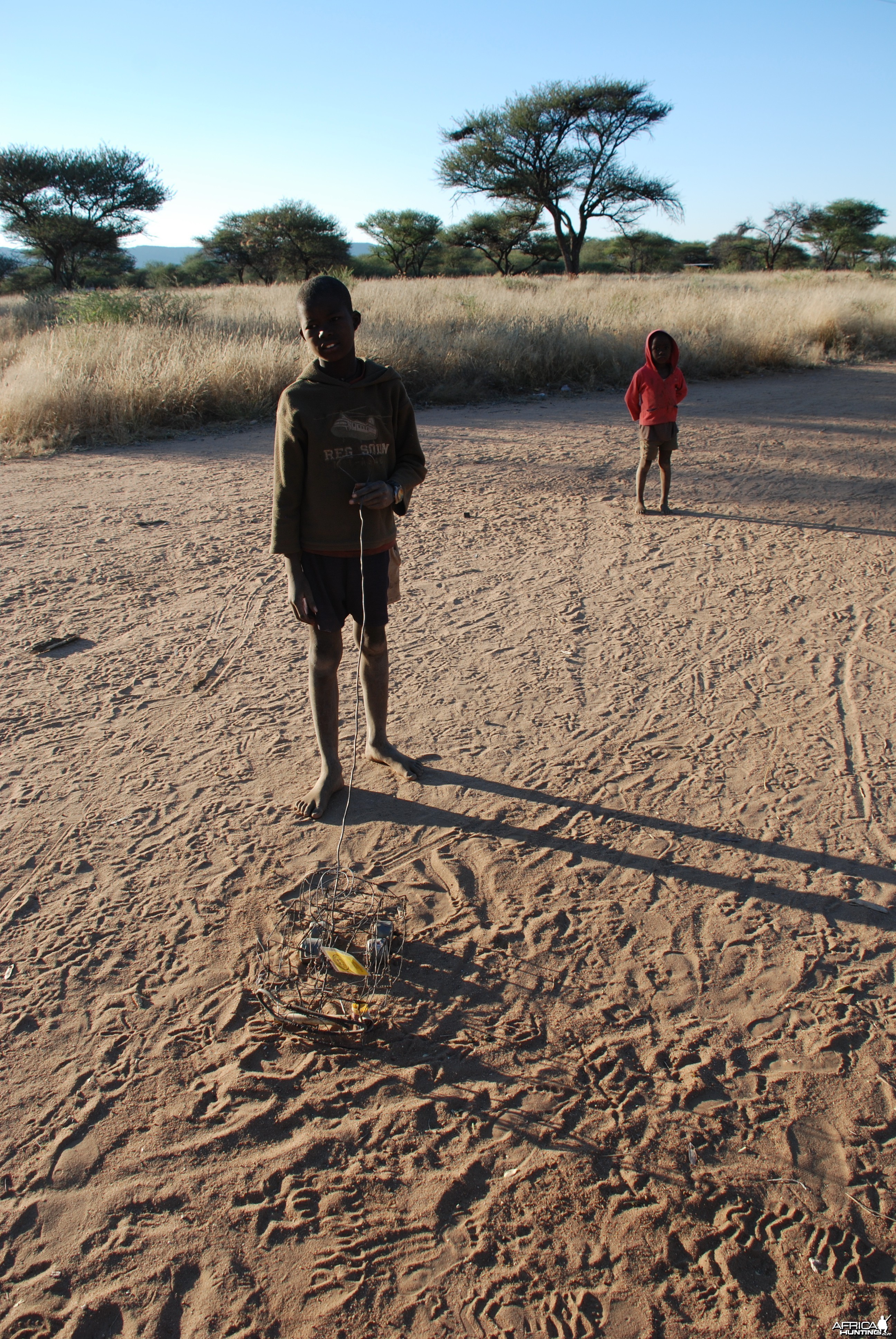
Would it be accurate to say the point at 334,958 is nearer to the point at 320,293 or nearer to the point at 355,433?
the point at 355,433

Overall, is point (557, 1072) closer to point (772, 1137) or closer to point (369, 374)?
point (772, 1137)

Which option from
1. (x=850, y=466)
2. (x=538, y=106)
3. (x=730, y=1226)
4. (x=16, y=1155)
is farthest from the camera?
(x=538, y=106)

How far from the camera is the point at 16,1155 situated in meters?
1.77

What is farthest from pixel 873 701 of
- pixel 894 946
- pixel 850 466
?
pixel 850 466

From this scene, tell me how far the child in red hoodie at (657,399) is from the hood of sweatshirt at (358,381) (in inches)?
139

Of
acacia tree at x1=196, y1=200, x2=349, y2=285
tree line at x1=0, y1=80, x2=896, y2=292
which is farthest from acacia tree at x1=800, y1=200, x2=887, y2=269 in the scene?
acacia tree at x1=196, y1=200, x2=349, y2=285

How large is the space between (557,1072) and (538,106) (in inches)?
1239

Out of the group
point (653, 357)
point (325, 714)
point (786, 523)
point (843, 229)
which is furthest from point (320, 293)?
point (843, 229)

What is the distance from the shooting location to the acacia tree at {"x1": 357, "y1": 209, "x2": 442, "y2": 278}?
31078mm

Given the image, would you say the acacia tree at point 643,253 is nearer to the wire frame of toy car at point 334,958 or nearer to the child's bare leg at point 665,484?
the child's bare leg at point 665,484

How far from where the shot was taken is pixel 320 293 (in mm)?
2283

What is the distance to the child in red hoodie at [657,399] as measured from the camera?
217 inches

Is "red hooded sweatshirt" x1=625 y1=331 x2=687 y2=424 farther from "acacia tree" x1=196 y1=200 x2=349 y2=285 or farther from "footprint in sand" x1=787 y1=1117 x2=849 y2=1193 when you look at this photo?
"acacia tree" x1=196 y1=200 x2=349 y2=285

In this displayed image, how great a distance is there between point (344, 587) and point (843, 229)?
41.6 meters
